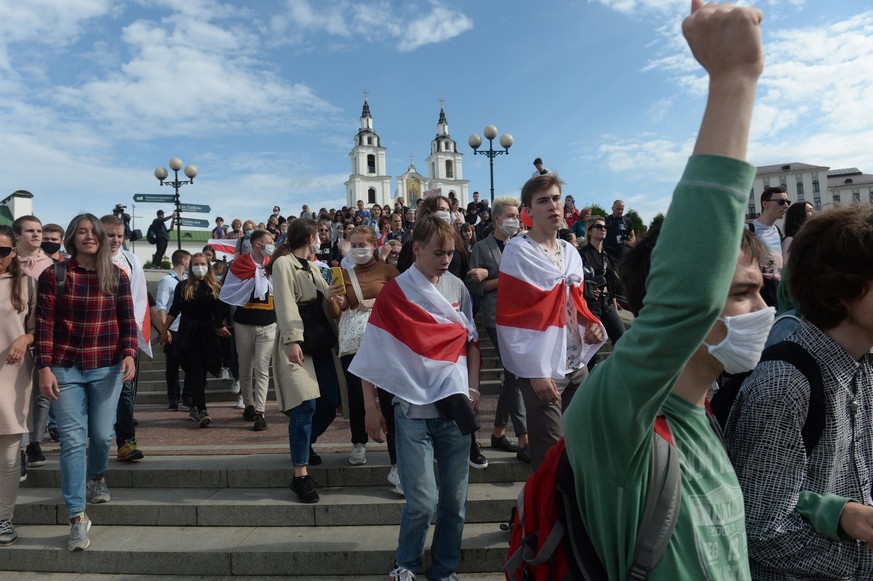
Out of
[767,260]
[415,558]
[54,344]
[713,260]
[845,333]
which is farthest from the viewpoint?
[54,344]

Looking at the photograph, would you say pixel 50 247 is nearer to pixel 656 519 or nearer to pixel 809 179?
pixel 656 519

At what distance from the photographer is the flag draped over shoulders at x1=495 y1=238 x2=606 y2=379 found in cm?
382

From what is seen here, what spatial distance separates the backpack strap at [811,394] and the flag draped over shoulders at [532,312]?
2.09m

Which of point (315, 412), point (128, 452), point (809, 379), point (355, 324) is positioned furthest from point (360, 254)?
point (809, 379)

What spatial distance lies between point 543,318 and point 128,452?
426 cm

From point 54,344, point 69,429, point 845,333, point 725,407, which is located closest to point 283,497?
point 69,429

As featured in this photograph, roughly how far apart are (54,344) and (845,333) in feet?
16.2

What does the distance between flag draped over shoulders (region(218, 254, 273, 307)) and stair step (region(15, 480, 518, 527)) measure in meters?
2.57

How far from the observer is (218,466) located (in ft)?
17.6

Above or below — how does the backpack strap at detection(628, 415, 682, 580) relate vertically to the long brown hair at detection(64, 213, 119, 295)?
below

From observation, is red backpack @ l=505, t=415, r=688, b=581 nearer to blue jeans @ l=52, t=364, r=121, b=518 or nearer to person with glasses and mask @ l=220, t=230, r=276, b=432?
blue jeans @ l=52, t=364, r=121, b=518

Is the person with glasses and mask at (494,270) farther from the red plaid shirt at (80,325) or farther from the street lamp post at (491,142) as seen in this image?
the street lamp post at (491,142)

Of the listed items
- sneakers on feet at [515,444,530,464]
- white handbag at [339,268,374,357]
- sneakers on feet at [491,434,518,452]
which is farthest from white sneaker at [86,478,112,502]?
sneakers on feet at [515,444,530,464]

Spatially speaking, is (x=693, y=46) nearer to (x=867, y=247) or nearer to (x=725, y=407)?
(x=867, y=247)
